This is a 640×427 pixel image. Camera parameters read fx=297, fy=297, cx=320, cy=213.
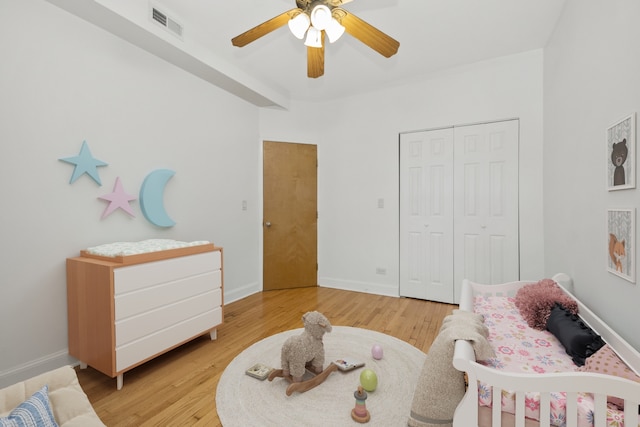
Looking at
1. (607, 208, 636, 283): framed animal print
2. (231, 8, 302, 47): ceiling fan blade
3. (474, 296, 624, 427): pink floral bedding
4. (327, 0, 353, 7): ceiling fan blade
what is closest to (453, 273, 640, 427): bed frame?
(474, 296, 624, 427): pink floral bedding

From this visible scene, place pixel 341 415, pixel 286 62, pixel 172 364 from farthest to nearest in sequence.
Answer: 1. pixel 286 62
2. pixel 172 364
3. pixel 341 415

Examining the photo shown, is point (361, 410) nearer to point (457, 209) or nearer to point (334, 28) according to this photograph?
point (334, 28)

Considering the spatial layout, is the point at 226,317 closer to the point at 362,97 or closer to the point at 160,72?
the point at 160,72

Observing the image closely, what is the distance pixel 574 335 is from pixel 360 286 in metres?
2.63

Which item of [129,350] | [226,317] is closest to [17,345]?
[129,350]

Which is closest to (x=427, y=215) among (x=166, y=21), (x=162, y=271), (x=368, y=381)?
(x=368, y=381)

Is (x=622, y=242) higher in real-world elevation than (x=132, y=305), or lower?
higher

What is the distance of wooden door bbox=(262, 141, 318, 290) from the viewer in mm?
3990

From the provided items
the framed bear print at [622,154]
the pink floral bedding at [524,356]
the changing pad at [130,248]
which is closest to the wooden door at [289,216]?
the changing pad at [130,248]

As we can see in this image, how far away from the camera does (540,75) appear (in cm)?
293

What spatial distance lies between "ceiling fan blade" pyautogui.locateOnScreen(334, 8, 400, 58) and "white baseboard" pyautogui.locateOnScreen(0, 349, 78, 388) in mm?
2861

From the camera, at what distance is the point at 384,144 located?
3.77 metres

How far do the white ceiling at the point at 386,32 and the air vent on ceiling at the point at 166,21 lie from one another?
0.04 metres

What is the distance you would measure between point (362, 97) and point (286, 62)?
120 cm
